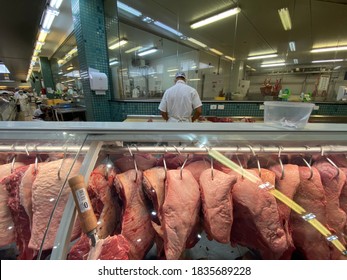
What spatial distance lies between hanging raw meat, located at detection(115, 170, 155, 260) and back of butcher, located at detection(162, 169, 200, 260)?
0.10 m

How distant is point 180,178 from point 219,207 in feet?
0.59

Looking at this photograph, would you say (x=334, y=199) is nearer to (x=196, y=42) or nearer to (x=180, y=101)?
(x=180, y=101)

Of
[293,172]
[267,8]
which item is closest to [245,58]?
[267,8]

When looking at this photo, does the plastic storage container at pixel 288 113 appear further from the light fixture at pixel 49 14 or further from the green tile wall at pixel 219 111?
the light fixture at pixel 49 14

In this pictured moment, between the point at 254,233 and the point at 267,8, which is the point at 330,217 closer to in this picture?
the point at 254,233

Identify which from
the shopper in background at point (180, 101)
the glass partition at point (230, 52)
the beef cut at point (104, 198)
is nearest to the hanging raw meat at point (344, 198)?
the beef cut at point (104, 198)

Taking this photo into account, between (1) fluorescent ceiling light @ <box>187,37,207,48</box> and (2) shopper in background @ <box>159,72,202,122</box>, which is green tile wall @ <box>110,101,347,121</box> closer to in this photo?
(2) shopper in background @ <box>159,72,202,122</box>

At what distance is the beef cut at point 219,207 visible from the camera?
0.59m

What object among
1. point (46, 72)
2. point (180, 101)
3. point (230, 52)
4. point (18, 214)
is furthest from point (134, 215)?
point (46, 72)

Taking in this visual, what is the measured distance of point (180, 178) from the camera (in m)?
0.63

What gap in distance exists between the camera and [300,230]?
689 millimetres

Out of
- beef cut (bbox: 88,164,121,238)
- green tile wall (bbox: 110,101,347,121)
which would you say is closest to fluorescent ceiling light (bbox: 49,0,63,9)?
green tile wall (bbox: 110,101,347,121)

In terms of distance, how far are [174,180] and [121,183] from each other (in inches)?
8.3

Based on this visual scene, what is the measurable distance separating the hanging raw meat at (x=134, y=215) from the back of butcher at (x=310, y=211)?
637mm
